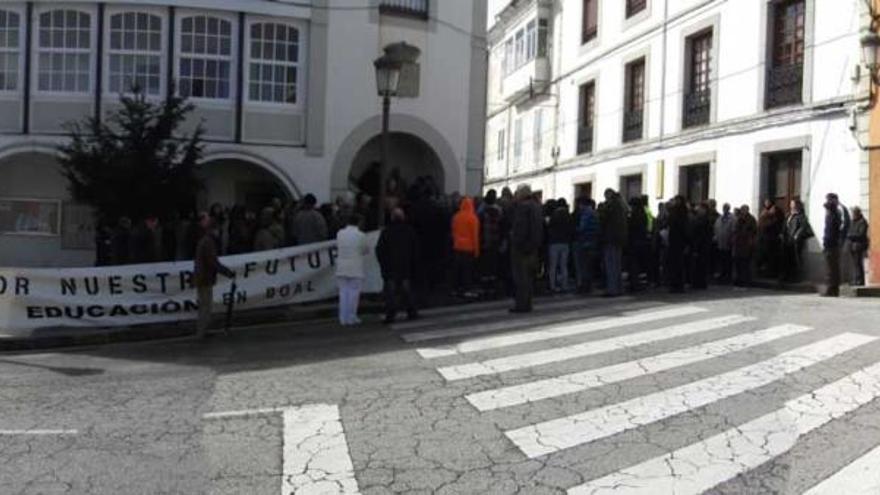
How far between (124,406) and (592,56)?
78.3 feet

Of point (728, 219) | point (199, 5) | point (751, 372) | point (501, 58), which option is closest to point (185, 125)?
point (199, 5)

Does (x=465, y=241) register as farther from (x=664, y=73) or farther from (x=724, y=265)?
(x=664, y=73)

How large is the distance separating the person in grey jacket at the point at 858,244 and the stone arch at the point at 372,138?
9.47 m

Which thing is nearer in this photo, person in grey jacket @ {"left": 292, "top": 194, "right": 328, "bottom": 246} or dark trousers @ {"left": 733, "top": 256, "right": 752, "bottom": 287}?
person in grey jacket @ {"left": 292, "top": 194, "right": 328, "bottom": 246}

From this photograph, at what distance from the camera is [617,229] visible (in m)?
14.6

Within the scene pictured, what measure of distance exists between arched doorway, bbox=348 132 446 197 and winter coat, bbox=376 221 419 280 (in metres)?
9.24

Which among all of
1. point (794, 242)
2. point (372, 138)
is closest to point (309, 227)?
point (372, 138)

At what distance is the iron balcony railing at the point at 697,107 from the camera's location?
22.7 m

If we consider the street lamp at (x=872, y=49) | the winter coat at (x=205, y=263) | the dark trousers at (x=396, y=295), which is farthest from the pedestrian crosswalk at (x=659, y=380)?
the street lamp at (x=872, y=49)

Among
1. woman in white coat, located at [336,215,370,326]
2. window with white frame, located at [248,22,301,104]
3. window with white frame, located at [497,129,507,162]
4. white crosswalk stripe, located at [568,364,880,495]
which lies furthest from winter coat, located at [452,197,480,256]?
window with white frame, located at [497,129,507,162]

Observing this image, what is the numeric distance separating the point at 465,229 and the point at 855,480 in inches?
362

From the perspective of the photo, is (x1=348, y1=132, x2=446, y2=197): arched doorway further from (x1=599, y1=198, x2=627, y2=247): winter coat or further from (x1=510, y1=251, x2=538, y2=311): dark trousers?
(x1=510, y1=251, x2=538, y2=311): dark trousers

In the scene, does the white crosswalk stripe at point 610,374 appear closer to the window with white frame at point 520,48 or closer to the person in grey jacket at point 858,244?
the person in grey jacket at point 858,244

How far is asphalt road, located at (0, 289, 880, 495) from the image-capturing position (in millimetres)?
5801
